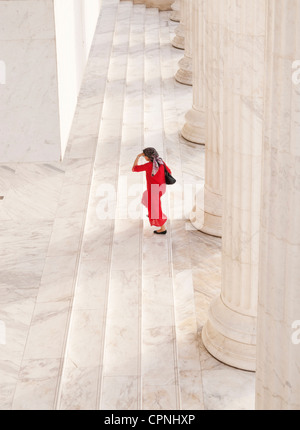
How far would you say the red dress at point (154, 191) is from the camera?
15711 mm

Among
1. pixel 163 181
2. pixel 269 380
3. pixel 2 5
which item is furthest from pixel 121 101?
pixel 269 380

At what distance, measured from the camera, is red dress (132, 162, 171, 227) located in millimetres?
15711

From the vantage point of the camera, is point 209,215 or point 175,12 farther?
point 175,12

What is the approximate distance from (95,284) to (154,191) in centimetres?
254

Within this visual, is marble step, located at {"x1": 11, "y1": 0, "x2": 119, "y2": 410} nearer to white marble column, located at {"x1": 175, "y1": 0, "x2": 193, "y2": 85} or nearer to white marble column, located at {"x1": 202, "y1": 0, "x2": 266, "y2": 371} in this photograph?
white marble column, located at {"x1": 202, "y1": 0, "x2": 266, "y2": 371}

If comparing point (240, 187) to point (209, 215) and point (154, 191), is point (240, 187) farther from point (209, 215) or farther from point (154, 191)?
point (209, 215)

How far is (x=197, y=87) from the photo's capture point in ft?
69.3

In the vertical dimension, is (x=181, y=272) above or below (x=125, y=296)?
below

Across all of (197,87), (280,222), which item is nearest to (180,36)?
(197,87)

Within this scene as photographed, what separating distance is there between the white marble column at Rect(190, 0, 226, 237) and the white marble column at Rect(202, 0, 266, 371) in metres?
3.50

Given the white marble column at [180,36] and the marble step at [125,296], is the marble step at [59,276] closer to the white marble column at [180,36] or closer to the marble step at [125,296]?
the marble step at [125,296]

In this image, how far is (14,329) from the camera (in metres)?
13.1

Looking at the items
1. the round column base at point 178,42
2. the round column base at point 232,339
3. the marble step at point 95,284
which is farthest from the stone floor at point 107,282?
the round column base at point 178,42

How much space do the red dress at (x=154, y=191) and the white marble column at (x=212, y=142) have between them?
1102mm
